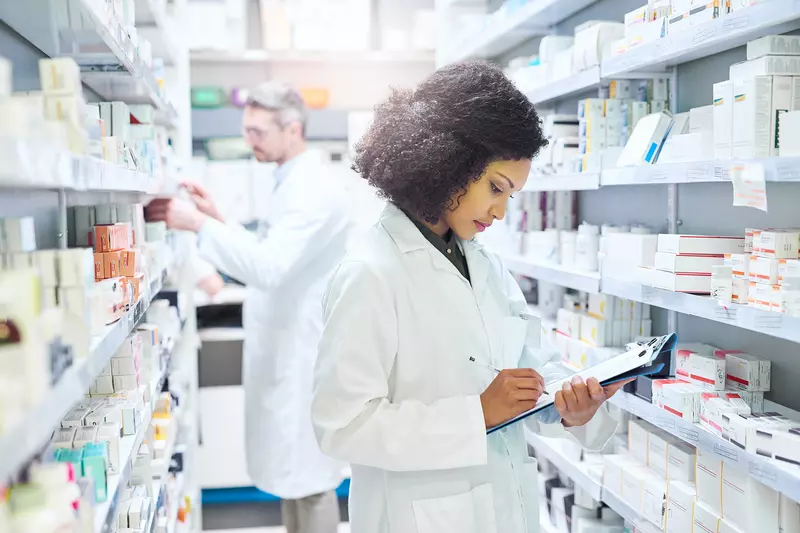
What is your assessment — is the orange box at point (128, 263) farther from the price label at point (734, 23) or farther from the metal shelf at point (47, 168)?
the price label at point (734, 23)

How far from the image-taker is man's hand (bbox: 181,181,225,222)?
338cm

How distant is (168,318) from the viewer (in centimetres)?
286

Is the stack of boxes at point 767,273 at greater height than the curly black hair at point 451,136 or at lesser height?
lesser

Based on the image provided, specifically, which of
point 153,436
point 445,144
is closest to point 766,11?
point 445,144

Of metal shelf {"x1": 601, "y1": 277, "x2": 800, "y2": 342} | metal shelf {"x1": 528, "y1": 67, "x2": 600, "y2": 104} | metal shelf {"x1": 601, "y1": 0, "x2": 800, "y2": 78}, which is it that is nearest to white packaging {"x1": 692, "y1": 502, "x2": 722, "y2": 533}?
metal shelf {"x1": 601, "y1": 277, "x2": 800, "y2": 342}

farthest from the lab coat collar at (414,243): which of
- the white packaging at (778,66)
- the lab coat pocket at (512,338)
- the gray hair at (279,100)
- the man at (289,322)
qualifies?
the gray hair at (279,100)

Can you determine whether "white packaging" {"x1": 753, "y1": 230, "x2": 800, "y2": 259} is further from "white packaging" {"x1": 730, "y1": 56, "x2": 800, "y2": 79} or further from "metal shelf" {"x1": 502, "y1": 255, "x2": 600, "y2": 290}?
"metal shelf" {"x1": 502, "y1": 255, "x2": 600, "y2": 290}

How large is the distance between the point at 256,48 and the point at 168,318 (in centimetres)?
298

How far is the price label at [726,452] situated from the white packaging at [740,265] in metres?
0.41

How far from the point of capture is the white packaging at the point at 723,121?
72.6 inches

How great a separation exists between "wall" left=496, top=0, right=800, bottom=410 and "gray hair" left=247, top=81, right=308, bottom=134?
52.9 inches

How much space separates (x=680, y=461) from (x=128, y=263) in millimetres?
1610

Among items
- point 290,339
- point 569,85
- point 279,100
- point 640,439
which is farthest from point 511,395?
point 279,100

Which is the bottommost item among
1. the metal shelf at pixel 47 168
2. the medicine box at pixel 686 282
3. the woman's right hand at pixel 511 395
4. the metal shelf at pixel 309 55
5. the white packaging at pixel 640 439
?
the white packaging at pixel 640 439
